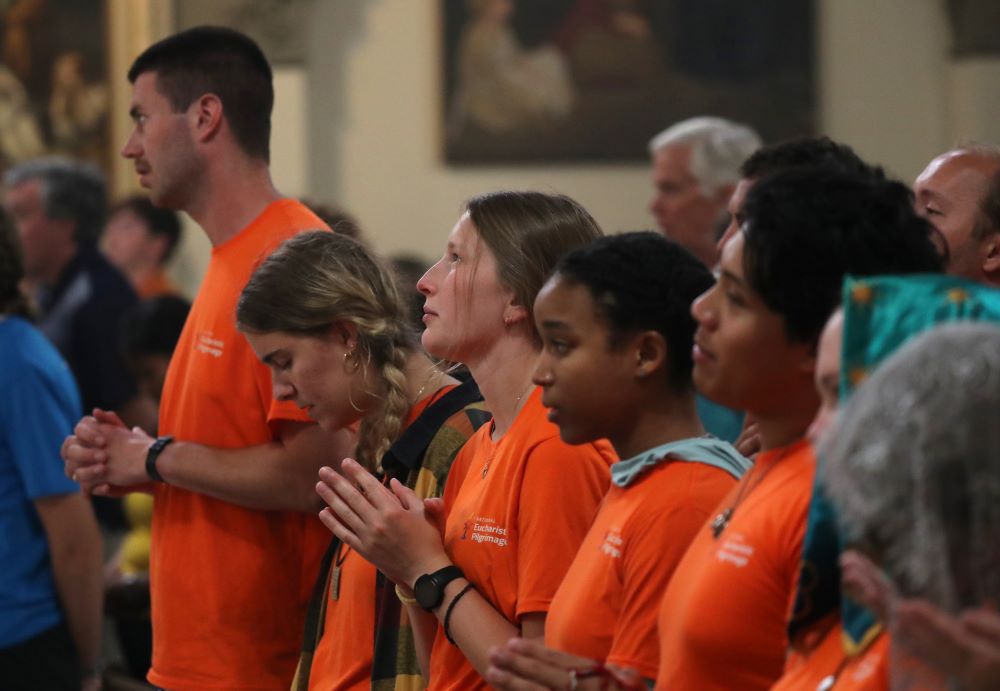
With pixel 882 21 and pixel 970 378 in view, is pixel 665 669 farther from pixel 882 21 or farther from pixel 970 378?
pixel 882 21

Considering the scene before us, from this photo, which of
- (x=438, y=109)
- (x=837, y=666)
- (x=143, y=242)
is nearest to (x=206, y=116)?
(x=837, y=666)

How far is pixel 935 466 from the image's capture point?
158 cm

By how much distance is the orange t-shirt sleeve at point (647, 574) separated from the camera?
232cm

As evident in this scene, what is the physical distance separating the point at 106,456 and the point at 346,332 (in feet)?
2.62

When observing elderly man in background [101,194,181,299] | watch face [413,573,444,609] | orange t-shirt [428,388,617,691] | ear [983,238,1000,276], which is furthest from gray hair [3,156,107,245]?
ear [983,238,1000,276]

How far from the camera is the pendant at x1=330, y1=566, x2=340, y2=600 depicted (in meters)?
3.31

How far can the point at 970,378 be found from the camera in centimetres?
159

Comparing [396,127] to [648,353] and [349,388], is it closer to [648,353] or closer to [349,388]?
[349,388]

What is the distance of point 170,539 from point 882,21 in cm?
926

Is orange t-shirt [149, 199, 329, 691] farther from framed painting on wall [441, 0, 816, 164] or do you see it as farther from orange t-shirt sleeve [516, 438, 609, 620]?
framed painting on wall [441, 0, 816, 164]

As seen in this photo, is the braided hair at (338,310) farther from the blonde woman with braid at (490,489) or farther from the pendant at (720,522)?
the pendant at (720,522)

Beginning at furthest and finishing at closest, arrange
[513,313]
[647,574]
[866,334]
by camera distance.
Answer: [513,313]
[647,574]
[866,334]

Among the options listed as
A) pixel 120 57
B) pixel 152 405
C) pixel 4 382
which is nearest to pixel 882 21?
pixel 120 57

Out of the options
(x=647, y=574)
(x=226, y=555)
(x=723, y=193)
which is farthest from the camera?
(x=723, y=193)
